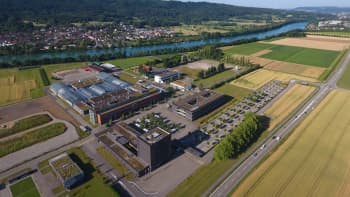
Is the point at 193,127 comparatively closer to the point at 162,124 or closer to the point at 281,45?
the point at 162,124

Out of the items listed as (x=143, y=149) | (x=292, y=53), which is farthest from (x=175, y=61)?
(x=143, y=149)

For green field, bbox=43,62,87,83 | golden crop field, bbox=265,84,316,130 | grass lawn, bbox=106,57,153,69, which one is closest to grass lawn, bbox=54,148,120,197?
golden crop field, bbox=265,84,316,130

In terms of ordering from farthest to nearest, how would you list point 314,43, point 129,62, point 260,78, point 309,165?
point 314,43, point 129,62, point 260,78, point 309,165

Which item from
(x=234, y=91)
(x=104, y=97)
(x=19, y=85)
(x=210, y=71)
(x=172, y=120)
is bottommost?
(x=172, y=120)

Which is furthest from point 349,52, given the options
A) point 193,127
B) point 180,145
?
point 180,145

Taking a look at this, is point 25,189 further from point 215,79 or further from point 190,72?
point 190,72
